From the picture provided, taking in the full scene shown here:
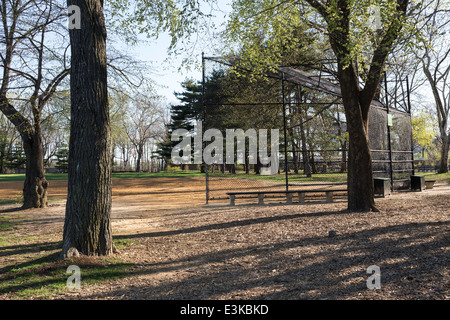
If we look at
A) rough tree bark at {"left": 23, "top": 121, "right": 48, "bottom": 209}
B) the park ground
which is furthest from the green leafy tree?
rough tree bark at {"left": 23, "top": 121, "right": 48, "bottom": 209}

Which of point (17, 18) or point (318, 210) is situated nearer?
point (318, 210)

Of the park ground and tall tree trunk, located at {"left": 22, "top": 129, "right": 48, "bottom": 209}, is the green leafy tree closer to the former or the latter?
the park ground

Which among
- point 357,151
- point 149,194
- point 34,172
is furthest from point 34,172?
point 357,151

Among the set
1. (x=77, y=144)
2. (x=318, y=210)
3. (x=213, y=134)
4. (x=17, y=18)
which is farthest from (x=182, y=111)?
Answer: (x=77, y=144)

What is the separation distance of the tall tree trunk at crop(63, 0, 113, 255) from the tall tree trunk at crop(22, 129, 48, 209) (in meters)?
6.83

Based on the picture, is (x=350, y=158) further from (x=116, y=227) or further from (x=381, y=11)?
(x=116, y=227)

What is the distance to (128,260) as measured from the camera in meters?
4.98

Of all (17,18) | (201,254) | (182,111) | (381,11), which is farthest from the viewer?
(182,111)

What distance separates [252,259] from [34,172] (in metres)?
8.97

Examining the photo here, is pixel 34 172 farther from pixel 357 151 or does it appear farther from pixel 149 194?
pixel 357 151

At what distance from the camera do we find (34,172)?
423 inches

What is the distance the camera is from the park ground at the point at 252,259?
141 inches

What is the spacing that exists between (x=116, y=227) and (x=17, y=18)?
24.4ft

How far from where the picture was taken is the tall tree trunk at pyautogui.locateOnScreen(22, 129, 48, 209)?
10656mm
